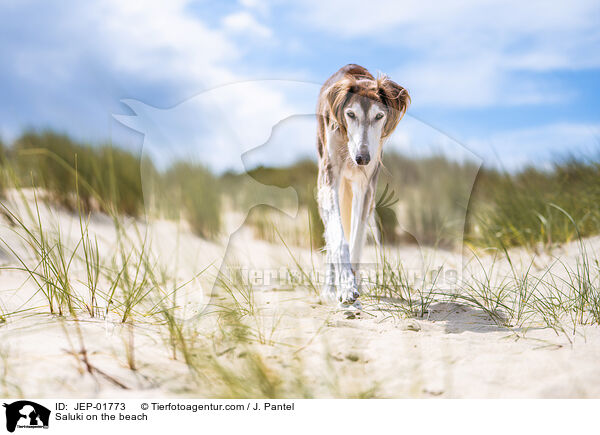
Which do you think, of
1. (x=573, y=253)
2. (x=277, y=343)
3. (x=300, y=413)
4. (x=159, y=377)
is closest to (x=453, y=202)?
(x=573, y=253)

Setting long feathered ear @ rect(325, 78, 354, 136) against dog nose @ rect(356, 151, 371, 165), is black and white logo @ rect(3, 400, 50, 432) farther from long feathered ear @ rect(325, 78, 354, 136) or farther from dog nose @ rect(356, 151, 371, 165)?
long feathered ear @ rect(325, 78, 354, 136)

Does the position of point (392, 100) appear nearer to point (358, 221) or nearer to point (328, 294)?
point (358, 221)

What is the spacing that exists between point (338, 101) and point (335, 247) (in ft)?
2.63

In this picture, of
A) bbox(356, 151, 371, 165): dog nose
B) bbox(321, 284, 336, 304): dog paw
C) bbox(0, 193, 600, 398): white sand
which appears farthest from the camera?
bbox(321, 284, 336, 304): dog paw

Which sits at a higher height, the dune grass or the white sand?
the dune grass

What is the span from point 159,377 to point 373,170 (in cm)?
158

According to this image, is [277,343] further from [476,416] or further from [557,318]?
[557,318]

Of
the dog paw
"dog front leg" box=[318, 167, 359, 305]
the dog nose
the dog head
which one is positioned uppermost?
the dog head

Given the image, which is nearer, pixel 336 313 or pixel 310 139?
pixel 336 313

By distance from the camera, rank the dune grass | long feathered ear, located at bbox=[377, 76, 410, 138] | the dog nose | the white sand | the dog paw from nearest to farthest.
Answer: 1. the white sand
2. the dune grass
3. the dog nose
4. long feathered ear, located at bbox=[377, 76, 410, 138]
5. the dog paw

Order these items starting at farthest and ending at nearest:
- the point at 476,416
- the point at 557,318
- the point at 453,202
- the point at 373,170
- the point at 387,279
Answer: the point at 453,202
the point at 387,279
the point at 373,170
the point at 557,318
the point at 476,416

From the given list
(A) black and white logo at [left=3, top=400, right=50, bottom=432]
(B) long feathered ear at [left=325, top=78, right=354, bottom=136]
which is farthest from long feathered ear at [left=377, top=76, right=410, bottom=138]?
(A) black and white logo at [left=3, top=400, right=50, bottom=432]

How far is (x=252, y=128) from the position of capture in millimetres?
2635

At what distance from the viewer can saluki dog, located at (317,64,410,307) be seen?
243 centimetres
